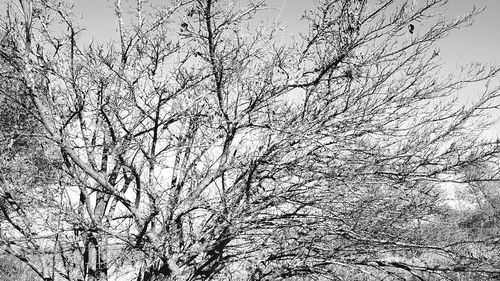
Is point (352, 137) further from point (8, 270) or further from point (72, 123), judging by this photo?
A: point (8, 270)

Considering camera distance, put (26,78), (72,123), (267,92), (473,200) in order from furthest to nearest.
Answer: (473,200) < (72,123) < (267,92) < (26,78)

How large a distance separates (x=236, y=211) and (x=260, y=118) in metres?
1.06

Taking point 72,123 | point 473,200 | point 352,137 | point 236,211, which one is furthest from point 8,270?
point 473,200

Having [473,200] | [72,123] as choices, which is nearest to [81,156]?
[72,123]

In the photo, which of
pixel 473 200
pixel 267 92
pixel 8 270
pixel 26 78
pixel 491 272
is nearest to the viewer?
pixel 491 272

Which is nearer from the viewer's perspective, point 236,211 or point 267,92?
point 236,211

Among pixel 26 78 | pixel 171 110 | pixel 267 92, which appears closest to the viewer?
pixel 26 78

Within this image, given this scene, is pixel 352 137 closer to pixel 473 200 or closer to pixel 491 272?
pixel 491 272

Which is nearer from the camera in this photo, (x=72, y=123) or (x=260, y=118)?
(x=260, y=118)

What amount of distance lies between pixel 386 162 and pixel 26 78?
363cm

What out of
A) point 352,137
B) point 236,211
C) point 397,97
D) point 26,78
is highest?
point 26,78

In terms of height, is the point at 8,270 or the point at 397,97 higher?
the point at 8,270

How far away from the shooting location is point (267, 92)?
3689mm

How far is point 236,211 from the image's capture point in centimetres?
340
